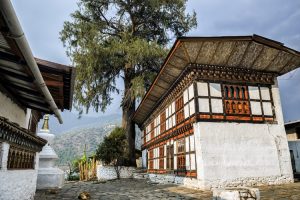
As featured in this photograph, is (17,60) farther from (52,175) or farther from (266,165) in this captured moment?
(266,165)

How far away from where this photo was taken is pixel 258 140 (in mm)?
11984

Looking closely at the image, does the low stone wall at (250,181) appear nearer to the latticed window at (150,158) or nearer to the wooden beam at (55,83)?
the wooden beam at (55,83)

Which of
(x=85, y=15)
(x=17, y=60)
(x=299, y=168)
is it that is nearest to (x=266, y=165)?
(x=299, y=168)

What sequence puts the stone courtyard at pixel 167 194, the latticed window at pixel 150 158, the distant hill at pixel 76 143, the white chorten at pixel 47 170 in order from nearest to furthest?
the stone courtyard at pixel 167 194 < the white chorten at pixel 47 170 < the latticed window at pixel 150 158 < the distant hill at pixel 76 143

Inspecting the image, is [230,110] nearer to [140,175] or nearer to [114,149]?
[140,175]

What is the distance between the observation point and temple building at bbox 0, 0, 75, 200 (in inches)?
133

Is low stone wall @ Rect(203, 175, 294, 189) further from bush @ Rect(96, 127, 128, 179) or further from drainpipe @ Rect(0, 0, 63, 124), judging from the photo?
bush @ Rect(96, 127, 128, 179)

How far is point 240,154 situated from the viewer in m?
11.5

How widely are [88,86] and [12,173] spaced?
16.1 m

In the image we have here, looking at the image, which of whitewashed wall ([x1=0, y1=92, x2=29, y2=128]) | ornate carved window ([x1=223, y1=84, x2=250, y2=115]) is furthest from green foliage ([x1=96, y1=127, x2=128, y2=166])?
whitewashed wall ([x1=0, y1=92, x2=29, y2=128])

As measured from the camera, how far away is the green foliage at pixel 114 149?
70.5ft

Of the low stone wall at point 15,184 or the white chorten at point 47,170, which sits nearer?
the low stone wall at point 15,184

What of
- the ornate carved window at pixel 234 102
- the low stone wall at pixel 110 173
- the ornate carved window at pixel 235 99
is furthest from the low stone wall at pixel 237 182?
the low stone wall at pixel 110 173

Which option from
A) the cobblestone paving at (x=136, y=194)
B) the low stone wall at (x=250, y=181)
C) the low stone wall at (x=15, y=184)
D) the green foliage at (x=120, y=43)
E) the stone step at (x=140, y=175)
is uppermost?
the green foliage at (x=120, y=43)
